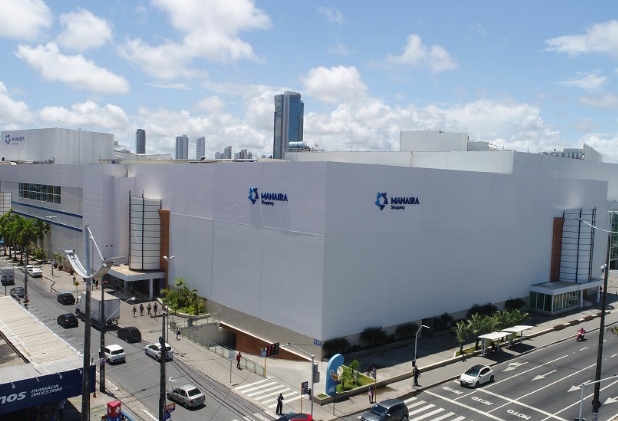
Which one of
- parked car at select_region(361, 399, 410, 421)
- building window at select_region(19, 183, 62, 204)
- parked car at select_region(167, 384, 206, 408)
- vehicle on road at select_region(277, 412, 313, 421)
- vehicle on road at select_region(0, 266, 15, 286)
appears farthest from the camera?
building window at select_region(19, 183, 62, 204)

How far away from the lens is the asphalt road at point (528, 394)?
1364 inches

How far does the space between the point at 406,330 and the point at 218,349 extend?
18385 millimetres

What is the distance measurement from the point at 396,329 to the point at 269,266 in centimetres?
1391

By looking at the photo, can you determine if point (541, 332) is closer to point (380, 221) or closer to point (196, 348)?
point (380, 221)

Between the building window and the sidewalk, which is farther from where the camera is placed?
the building window

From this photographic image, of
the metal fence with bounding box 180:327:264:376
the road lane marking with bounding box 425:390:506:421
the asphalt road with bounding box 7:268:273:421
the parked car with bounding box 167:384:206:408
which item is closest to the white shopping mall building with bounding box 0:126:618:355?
the metal fence with bounding box 180:327:264:376

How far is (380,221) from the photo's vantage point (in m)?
47.9

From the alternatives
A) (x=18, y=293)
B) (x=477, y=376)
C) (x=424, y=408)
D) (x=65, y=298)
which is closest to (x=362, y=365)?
(x=424, y=408)

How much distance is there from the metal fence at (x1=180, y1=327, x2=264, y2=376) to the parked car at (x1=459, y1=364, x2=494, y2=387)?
16361 mm

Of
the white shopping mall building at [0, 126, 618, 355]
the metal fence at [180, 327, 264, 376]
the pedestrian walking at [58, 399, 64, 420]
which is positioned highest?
the white shopping mall building at [0, 126, 618, 355]

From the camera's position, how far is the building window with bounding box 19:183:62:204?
87875 millimetres

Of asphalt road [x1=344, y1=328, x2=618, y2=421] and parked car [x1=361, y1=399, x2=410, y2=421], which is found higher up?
parked car [x1=361, y1=399, x2=410, y2=421]

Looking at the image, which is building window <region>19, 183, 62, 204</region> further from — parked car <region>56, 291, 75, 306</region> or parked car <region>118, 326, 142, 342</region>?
parked car <region>118, 326, 142, 342</region>

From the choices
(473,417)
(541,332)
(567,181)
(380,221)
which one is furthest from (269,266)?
(567,181)
